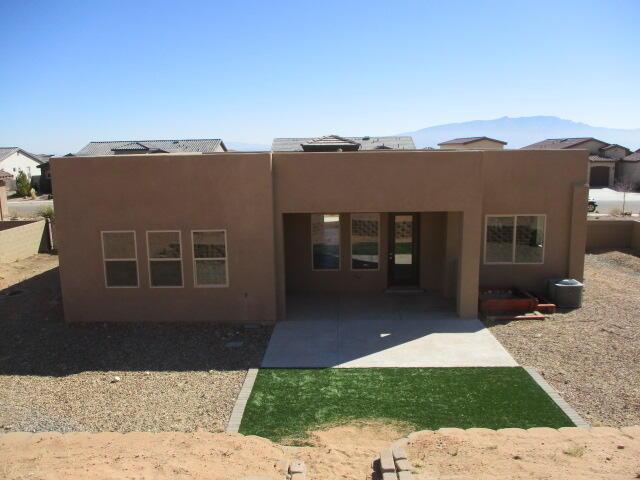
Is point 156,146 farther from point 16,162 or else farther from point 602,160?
point 602,160

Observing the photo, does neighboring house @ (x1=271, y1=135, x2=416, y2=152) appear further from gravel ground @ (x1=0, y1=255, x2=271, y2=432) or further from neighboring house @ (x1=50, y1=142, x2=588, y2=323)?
gravel ground @ (x1=0, y1=255, x2=271, y2=432)

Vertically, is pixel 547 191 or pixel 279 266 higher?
pixel 547 191

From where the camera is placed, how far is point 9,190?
159ft

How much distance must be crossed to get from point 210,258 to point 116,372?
130 inches

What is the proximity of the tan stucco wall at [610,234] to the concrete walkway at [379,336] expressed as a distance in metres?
11.0

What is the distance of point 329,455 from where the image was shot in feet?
22.1

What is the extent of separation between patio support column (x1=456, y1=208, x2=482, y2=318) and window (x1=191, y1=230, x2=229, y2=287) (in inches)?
213

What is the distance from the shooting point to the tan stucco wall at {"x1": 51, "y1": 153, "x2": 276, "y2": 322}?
11.8m

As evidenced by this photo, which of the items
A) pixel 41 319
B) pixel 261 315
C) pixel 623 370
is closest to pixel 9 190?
pixel 41 319

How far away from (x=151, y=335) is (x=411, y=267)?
7107 millimetres

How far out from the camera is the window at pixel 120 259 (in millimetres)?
12125

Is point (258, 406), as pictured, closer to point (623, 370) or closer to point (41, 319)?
point (623, 370)

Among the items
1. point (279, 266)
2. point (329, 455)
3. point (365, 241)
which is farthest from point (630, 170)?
point (329, 455)

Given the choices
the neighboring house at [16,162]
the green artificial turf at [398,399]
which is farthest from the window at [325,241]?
the neighboring house at [16,162]
